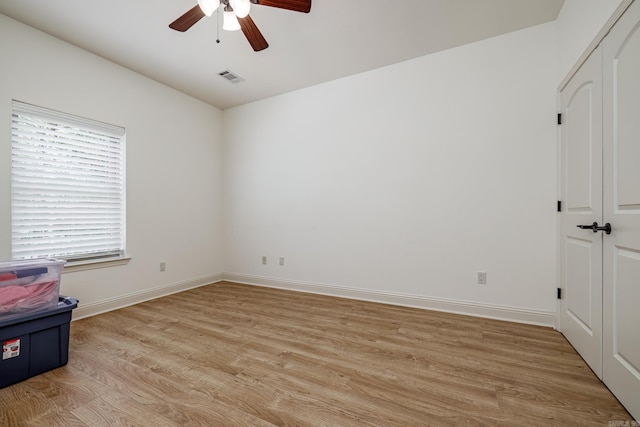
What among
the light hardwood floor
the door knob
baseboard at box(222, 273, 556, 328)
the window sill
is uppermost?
the door knob

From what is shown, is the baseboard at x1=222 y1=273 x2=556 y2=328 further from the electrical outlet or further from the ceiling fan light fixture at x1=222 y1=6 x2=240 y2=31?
the ceiling fan light fixture at x1=222 y1=6 x2=240 y2=31

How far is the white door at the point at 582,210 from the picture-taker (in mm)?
1788

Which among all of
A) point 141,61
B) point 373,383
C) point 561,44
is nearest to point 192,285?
point 141,61

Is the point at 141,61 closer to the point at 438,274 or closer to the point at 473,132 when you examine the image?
the point at 473,132

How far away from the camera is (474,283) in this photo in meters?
2.84

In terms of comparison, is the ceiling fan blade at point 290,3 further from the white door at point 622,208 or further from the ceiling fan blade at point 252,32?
the white door at point 622,208

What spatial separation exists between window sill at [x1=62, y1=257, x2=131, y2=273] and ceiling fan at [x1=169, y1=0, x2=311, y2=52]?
8.23 ft

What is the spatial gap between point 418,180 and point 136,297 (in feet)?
12.0

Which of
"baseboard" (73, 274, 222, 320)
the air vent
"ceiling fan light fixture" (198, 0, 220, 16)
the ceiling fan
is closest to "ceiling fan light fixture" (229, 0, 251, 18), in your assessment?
the ceiling fan

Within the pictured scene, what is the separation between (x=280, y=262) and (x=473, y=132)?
9.67 feet

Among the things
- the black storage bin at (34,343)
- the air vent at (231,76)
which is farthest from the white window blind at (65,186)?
the air vent at (231,76)

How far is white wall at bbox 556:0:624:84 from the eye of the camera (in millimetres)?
1729

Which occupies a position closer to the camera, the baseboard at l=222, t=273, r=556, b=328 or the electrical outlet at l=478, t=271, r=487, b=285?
the baseboard at l=222, t=273, r=556, b=328

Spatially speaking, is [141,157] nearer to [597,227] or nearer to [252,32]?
[252,32]
